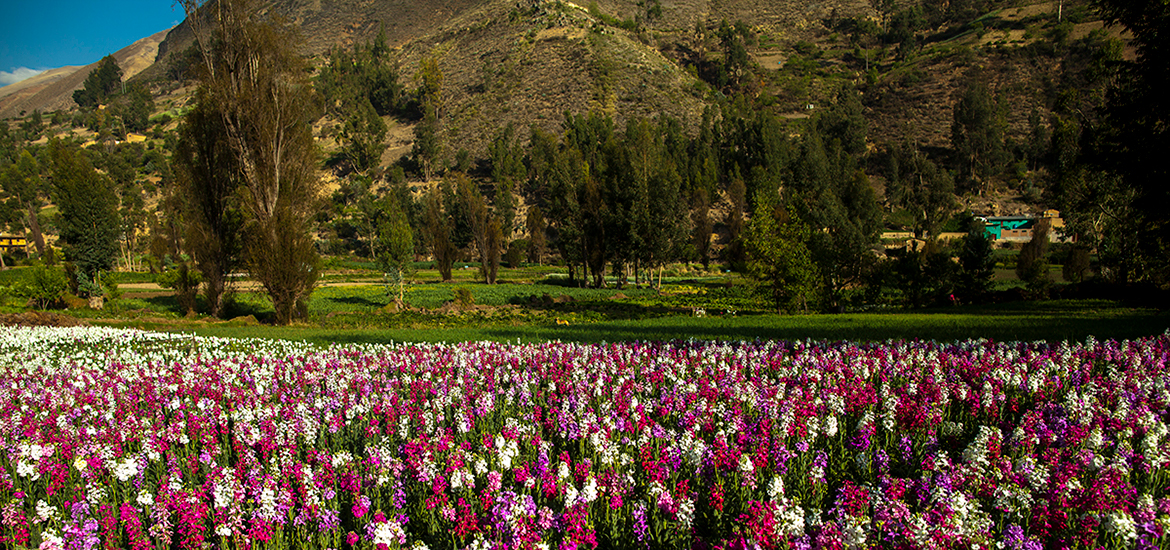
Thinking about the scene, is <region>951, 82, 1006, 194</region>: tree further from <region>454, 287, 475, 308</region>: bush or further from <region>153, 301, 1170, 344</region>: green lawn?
<region>454, 287, 475, 308</region>: bush

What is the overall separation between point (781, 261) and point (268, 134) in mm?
25539

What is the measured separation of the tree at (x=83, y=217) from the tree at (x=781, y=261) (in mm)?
48887

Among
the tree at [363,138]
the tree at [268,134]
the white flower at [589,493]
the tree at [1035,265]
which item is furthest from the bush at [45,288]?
the tree at [363,138]

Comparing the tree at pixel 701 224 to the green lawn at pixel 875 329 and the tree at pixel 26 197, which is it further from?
the tree at pixel 26 197

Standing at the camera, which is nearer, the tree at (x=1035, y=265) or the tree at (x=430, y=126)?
the tree at (x=1035, y=265)

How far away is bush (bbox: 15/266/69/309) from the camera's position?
3369cm

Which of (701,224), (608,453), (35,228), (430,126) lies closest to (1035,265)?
(608,453)

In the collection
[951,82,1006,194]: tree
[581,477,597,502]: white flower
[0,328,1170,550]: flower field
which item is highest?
[951,82,1006,194]: tree

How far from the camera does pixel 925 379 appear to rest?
8.99m

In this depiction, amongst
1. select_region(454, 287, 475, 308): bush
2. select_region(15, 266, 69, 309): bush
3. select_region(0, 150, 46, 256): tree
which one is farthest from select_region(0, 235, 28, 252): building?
select_region(454, 287, 475, 308): bush

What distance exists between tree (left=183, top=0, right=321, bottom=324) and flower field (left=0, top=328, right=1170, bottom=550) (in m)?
16.6

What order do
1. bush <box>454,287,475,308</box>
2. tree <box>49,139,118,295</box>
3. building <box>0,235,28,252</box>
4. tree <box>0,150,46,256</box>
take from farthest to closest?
tree <box>0,150,46,256</box>
building <box>0,235,28,252</box>
tree <box>49,139,118,295</box>
bush <box>454,287,475,308</box>

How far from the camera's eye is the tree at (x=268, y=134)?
91.8ft

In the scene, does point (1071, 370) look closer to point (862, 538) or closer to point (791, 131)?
point (862, 538)
